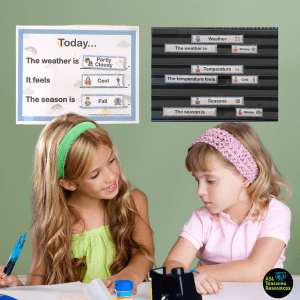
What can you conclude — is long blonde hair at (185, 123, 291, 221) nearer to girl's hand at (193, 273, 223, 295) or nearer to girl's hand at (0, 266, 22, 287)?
girl's hand at (193, 273, 223, 295)

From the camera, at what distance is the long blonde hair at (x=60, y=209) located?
1.23 metres

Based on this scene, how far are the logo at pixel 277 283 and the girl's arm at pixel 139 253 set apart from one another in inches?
14.3

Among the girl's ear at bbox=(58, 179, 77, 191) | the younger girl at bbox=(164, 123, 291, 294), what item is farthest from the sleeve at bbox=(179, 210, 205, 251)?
the girl's ear at bbox=(58, 179, 77, 191)

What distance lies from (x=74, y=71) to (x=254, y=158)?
152cm

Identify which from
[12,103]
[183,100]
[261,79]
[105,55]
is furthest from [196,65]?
[12,103]

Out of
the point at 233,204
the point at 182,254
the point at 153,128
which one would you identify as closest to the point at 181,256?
the point at 182,254

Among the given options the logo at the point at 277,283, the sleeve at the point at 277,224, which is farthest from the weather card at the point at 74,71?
the logo at the point at 277,283

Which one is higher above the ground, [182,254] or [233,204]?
[233,204]

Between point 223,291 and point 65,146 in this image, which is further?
point 65,146

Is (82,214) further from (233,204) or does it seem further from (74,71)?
(74,71)

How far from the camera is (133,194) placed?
1405mm

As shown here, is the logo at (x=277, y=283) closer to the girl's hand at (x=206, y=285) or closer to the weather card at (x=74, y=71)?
the girl's hand at (x=206, y=285)

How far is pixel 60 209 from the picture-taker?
128 centimetres

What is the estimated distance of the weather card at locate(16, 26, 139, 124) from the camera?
2.42m
